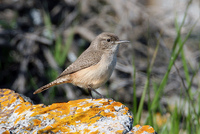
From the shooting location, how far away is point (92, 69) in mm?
3779

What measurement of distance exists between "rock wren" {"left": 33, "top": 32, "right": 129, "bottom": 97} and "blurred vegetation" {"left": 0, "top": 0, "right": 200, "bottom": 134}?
1.45 metres

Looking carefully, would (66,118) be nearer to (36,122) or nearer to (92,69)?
(36,122)

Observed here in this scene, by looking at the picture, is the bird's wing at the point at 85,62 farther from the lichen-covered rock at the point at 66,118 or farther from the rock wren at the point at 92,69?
the lichen-covered rock at the point at 66,118

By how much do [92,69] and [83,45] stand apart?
10.4 feet

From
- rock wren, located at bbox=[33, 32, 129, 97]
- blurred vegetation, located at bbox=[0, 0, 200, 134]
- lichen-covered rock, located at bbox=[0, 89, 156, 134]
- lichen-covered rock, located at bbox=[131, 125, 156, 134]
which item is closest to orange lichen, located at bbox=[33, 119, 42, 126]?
lichen-covered rock, located at bbox=[0, 89, 156, 134]

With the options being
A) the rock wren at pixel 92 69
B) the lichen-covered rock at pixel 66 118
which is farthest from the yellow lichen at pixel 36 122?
the rock wren at pixel 92 69

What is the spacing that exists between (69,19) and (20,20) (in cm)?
118

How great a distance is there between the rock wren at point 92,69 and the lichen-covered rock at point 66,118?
0.72m

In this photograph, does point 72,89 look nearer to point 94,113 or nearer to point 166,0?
point 94,113

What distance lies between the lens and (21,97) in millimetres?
3109

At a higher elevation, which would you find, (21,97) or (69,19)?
(69,19)

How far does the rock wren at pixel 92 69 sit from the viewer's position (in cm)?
370

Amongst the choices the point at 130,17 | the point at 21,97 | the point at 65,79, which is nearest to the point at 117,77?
the point at 130,17

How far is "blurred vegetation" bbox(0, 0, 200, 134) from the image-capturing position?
5.89 metres
